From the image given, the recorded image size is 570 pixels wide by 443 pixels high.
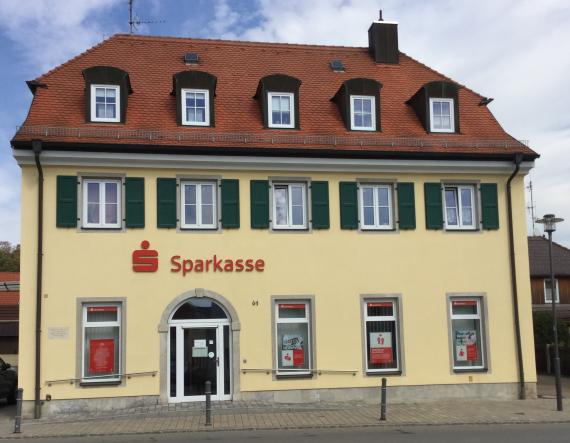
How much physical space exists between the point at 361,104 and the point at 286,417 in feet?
29.8

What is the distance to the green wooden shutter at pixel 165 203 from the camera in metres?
17.4

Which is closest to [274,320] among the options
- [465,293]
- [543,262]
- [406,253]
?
[406,253]

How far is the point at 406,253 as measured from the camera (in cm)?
1850

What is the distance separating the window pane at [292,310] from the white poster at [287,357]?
90 cm

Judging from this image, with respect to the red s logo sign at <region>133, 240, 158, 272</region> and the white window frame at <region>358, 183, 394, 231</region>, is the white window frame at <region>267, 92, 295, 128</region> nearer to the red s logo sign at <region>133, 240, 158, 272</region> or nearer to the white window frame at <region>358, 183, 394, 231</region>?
the white window frame at <region>358, 183, 394, 231</region>

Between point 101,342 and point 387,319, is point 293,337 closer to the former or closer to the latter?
point 387,319

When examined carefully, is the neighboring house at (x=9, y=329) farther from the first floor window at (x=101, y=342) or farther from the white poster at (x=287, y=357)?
the white poster at (x=287, y=357)

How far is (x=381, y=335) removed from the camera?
1830 cm

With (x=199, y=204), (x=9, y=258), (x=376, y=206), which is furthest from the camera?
(x=9, y=258)

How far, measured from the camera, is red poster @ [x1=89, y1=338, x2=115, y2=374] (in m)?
16.8

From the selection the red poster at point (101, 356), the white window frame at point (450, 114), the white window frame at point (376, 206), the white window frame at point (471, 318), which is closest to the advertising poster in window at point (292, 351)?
the white window frame at point (376, 206)

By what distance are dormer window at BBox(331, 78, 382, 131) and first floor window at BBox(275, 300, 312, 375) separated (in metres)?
5.35

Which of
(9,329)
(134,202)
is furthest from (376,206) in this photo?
(9,329)

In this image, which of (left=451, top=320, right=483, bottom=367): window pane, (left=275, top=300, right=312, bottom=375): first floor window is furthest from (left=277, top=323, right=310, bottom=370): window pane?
(left=451, top=320, right=483, bottom=367): window pane
